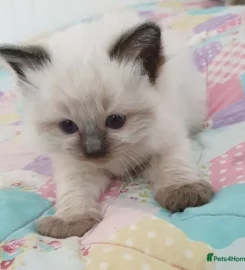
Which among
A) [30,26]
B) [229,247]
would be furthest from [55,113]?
[30,26]

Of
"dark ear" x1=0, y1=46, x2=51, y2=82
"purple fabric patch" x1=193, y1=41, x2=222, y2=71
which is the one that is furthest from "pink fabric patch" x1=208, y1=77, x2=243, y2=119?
"dark ear" x1=0, y1=46, x2=51, y2=82

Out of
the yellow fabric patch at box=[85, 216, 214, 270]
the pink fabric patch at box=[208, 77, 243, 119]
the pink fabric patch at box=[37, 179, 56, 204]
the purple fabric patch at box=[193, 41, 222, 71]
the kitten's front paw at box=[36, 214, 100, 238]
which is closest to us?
the yellow fabric patch at box=[85, 216, 214, 270]

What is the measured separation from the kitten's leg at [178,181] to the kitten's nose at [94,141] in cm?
16

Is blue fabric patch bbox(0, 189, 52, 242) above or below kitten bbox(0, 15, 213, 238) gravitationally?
below

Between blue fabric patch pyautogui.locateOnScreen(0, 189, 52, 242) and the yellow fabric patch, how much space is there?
0.24 meters

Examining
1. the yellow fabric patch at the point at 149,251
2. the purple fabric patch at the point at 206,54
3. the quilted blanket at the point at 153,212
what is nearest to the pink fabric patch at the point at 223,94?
the quilted blanket at the point at 153,212

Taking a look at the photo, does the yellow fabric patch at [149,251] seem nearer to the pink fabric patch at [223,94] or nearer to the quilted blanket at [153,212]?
the quilted blanket at [153,212]

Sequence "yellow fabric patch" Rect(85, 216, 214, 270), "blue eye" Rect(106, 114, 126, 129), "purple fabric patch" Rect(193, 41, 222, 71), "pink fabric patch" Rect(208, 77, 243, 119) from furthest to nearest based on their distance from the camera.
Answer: "purple fabric patch" Rect(193, 41, 222, 71)
"pink fabric patch" Rect(208, 77, 243, 119)
"blue eye" Rect(106, 114, 126, 129)
"yellow fabric patch" Rect(85, 216, 214, 270)

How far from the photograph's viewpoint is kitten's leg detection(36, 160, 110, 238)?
1026 millimetres

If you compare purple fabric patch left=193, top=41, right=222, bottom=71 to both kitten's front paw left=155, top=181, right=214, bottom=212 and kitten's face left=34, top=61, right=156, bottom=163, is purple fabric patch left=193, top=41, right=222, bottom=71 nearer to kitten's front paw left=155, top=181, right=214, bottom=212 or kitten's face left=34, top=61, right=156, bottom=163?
kitten's face left=34, top=61, right=156, bottom=163

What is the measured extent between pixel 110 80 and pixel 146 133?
15 cm

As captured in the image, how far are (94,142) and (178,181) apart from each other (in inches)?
8.5

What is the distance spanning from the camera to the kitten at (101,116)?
3.60 feet

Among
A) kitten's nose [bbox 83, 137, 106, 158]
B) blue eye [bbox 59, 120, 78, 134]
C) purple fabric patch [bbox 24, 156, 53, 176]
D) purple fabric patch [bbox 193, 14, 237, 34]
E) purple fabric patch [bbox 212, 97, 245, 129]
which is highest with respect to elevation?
purple fabric patch [bbox 193, 14, 237, 34]
